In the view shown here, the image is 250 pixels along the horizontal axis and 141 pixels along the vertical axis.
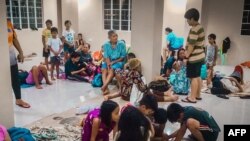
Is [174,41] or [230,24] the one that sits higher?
[230,24]

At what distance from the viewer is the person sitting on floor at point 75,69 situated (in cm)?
632

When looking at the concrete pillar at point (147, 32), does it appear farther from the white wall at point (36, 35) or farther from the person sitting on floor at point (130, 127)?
the white wall at point (36, 35)

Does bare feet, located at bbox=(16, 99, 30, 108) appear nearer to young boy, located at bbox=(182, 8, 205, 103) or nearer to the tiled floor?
the tiled floor

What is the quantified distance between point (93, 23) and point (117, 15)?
101 cm

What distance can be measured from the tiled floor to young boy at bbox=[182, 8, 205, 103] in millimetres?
333

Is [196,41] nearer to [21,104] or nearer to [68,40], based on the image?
[21,104]

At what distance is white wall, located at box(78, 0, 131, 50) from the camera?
1092 centimetres

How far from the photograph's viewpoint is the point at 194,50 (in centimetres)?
470

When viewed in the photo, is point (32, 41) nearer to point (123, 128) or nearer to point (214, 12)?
point (214, 12)

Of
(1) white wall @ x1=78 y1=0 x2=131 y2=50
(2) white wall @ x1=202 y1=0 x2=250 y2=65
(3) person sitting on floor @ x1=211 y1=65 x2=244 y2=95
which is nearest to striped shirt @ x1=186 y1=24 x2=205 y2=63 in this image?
(3) person sitting on floor @ x1=211 y1=65 x2=244 y2=95

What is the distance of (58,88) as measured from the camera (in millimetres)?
5645

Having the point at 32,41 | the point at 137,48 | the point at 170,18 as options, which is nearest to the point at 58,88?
the point at 137,48

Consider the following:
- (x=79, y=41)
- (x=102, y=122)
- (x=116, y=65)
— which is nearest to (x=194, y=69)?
(x=116, y=65)

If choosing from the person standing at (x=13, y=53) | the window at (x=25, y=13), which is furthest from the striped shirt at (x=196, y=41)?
the window at (x=25, y=13)
